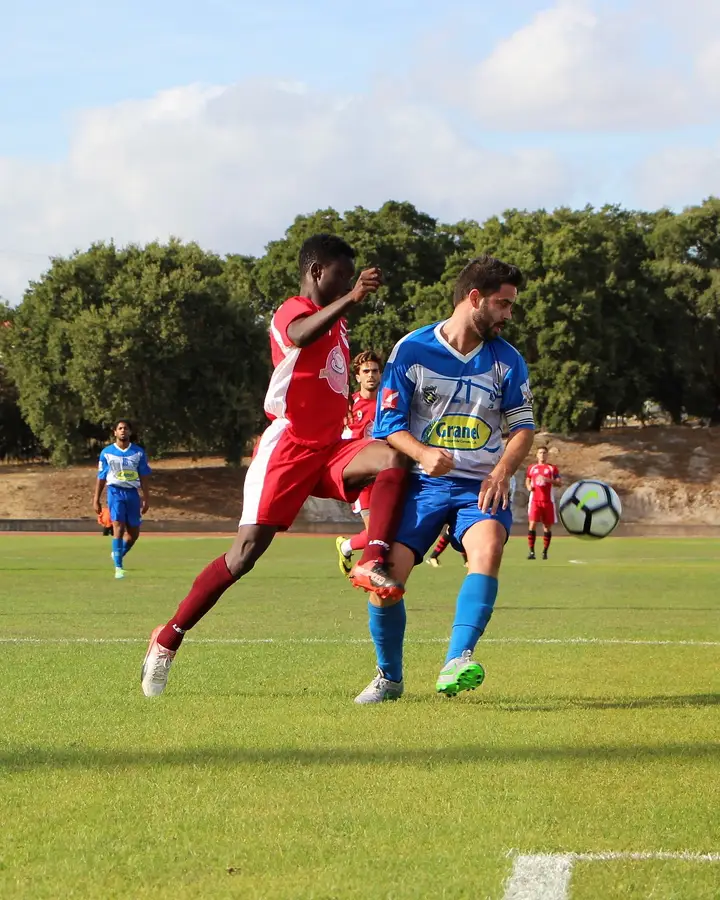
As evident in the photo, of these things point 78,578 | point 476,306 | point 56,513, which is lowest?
point 56,513

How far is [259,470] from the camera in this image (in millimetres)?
6703

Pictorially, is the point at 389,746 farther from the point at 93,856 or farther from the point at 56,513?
the point at 56,513

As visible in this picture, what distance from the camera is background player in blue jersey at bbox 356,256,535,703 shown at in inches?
256

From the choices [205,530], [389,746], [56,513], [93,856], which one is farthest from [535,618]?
[56,513]

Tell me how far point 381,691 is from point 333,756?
154cm

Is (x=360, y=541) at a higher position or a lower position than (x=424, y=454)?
lower

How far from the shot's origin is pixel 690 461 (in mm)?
62094

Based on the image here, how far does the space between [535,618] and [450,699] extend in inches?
203

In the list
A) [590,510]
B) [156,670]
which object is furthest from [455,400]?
[590,510]

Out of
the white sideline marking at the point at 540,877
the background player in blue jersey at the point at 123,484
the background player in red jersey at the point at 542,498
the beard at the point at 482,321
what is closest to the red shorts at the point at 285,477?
the beard at the point at 482,321

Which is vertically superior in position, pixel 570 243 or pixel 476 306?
pixel 570 243

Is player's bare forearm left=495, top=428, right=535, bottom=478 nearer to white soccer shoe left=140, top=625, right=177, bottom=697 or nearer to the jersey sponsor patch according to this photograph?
the jersey sponsor patch

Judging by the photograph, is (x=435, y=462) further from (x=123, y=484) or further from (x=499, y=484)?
(x=123, y=484)

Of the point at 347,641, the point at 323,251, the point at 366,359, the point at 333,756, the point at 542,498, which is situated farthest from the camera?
the point at 542,498
